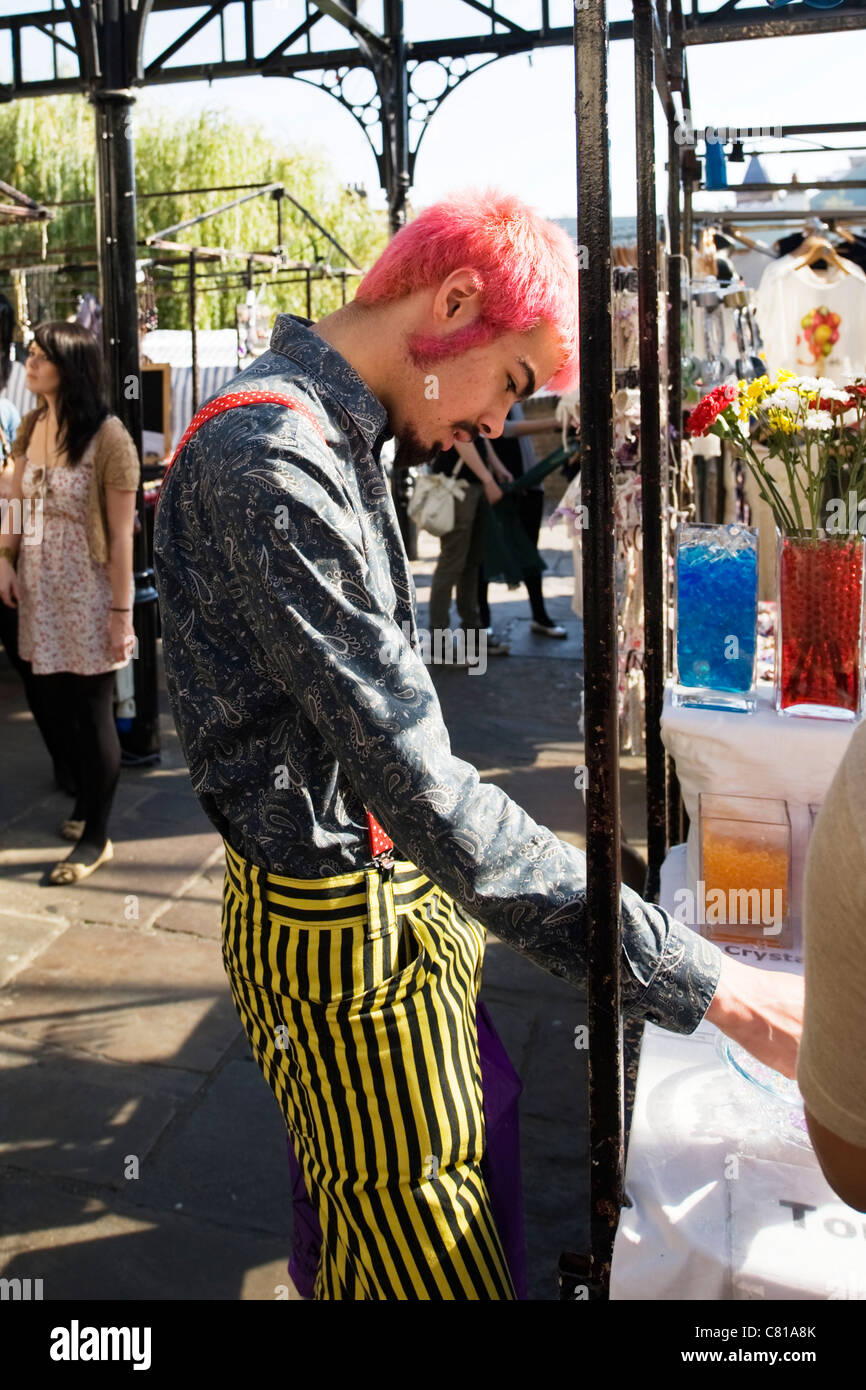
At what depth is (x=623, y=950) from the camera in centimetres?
124

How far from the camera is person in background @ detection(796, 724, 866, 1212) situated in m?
0.79

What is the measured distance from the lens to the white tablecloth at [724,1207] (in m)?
1.26

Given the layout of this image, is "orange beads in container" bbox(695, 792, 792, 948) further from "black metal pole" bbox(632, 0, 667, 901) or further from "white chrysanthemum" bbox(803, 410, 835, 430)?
"white chrysanthemum" bbox(803, 410, 835, 430)

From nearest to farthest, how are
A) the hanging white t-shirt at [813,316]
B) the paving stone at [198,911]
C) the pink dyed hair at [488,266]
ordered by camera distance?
the pink dyed hair at [488,266] < the paving stone at [198,911] < the hanging white t-shirt at [813,316]

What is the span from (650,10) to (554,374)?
25.6 inches

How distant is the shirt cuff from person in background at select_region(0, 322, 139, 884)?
3.07 m

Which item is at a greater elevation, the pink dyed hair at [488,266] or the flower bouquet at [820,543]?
the pink dyed hair at [488,266]

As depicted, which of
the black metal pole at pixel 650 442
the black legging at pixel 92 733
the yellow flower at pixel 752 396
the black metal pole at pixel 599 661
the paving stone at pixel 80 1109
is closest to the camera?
the black metal pole at pixel 599 661

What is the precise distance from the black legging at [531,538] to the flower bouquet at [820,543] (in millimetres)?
4828

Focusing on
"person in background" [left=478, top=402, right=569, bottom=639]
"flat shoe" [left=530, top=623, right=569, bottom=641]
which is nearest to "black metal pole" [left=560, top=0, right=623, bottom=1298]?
"person in background" [left=478, top=402, right=569, bottom=639]

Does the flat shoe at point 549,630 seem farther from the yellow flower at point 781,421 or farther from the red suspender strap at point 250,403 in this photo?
the red suspender strap at point 250,403

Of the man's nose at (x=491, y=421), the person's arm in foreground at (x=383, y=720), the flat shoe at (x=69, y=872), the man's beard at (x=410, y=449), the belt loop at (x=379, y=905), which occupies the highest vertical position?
the man's nose at (x=491, y=421)

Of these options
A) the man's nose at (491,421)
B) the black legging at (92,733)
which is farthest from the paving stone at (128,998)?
the man's nose at (491,421)
